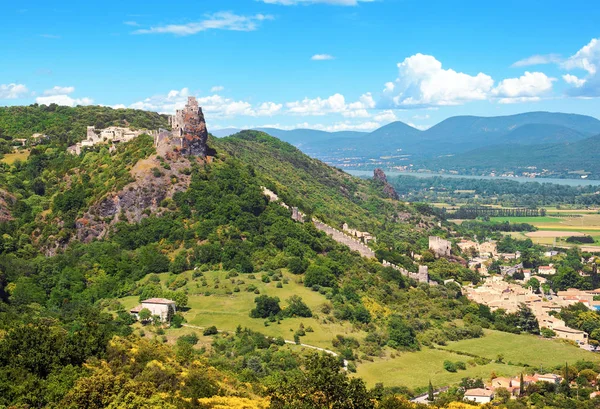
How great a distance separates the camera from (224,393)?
39.9 metres

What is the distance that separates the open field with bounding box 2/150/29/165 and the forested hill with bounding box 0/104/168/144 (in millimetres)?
5909

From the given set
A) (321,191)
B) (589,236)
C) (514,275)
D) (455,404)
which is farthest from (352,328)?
(589,236)

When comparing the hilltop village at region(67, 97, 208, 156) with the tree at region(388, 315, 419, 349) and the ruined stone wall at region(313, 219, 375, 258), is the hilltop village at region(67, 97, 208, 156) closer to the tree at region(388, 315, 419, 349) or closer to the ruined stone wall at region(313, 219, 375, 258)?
the ruined stone wall at region(313, 219, 375, 258)

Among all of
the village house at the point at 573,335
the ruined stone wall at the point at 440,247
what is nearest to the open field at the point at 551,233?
the ruined stone wall at the point at 440,247

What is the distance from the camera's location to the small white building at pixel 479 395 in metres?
51.5

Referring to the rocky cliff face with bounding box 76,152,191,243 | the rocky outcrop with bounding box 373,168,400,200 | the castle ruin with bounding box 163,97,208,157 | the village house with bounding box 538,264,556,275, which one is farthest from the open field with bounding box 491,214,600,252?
the rocky cliff face with bounding box 76,152,191,243

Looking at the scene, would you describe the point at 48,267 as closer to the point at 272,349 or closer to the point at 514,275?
the point at 272,349

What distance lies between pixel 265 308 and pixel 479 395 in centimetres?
1940

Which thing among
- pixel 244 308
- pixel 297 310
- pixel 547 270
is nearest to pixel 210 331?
pixel 244 308

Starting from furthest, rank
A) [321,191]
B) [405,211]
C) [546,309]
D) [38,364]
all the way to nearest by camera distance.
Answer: [405,211] → [321,191] → [546,309] → [38,364]

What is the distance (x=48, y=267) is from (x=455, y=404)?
44.3m

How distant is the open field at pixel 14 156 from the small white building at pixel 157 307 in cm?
4701

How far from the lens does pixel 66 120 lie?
11825 centimetres

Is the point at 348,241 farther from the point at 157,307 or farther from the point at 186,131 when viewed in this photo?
the point at 157,307
